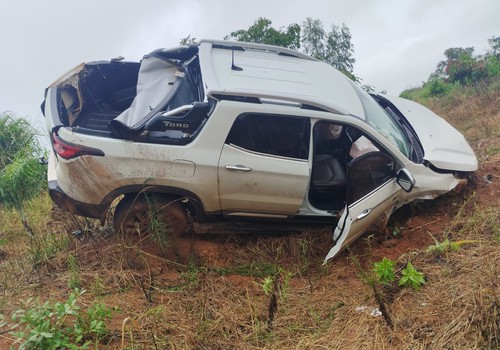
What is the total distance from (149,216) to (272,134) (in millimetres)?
1434

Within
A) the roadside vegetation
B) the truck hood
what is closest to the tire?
the roadside vegetation

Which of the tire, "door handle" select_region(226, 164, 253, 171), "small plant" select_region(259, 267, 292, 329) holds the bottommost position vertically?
"small plant" select_region(259, 267, 292, 329)

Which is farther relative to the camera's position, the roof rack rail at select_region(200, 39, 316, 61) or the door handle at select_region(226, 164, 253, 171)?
the roof rack rail at select_region(200, 39, 316, 61)

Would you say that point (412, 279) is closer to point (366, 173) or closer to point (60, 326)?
point (366, 173)

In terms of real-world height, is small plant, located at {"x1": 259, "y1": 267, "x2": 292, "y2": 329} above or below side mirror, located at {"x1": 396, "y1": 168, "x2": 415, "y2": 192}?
below

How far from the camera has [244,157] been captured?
4117 millimetres

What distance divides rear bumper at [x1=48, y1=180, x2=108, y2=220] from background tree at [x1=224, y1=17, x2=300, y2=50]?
8522mm

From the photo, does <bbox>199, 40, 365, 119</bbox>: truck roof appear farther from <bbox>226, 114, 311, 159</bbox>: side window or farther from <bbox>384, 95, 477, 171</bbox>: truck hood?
<bbox>384, 95, 477, 171</bbox>: truck hood

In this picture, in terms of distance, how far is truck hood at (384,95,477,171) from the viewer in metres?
4.57

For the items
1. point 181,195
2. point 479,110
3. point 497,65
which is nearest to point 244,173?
point 181,195

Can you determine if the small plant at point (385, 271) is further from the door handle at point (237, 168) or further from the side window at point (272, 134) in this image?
the door handle at point (237, 168)

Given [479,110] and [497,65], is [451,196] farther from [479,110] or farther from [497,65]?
[497,65]

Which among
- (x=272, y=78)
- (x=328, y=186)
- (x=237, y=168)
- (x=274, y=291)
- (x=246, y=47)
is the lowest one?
(x=274, y=291)

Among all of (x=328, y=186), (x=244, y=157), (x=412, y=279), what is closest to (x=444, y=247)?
(x=412, y=279)
